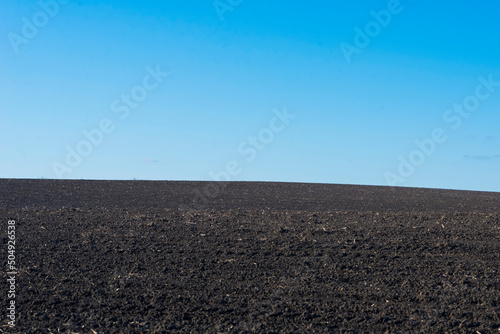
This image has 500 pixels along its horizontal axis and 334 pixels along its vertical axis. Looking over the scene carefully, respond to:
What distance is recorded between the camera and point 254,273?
758 cm

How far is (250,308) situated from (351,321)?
4.32 feet

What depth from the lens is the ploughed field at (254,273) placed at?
5641 mm

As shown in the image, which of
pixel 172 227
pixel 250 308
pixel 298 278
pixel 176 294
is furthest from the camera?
pixel 172 227

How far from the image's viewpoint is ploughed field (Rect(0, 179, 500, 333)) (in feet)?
18.5

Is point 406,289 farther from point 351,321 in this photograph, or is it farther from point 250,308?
point 250,308

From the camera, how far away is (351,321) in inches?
221

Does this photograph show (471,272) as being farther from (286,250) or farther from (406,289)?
(286,250)

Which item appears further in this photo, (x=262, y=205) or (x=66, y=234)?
(x=262, y=205)

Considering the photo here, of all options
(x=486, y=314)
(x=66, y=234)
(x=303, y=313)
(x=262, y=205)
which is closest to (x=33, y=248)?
(x=66, y=234)

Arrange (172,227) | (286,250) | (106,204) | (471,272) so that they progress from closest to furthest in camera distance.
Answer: (471,272) < (286,250) < (172,227) < (106,204)

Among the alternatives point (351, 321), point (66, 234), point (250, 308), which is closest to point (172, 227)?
point (66, 234)

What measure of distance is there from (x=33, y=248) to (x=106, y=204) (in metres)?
9.45

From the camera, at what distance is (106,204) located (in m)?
18.5

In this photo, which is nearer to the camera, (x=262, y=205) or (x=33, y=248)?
(x=33, y=248)
